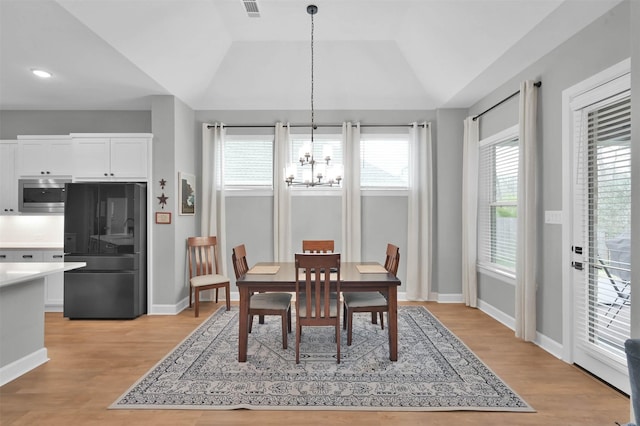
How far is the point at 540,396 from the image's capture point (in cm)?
246

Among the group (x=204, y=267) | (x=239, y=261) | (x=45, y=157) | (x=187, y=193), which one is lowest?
(x=204, y=267)

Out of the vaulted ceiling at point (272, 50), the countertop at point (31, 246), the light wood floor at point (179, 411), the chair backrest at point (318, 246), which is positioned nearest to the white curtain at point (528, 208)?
the light wood floor at point (179, 411)

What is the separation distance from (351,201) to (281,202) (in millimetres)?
1027

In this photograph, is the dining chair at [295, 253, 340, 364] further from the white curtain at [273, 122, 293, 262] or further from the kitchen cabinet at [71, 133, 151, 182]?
the kitchen cabinet at [71, 133, 151, 182]

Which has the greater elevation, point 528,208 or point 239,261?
point 528,208

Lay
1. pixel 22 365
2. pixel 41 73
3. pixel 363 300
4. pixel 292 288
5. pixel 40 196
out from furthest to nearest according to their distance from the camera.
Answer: pixel 40 196
pixel 41 73
pixel 363 300
pixel 292 288
pixel 22 365

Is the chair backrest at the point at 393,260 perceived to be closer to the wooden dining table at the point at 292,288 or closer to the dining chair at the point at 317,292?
the wooden dining table at the point at 292,288

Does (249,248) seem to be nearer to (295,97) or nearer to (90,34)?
(295,97)

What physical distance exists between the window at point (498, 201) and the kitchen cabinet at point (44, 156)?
5457 millimetres

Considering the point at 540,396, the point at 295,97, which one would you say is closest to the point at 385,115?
the point at 295,97

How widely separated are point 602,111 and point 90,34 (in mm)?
4275

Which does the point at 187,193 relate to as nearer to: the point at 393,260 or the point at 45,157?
the point at 45,157

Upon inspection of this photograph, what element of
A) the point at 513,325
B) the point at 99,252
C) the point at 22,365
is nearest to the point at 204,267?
the point at 99,252

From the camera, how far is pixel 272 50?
183 inches
